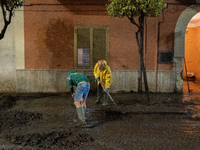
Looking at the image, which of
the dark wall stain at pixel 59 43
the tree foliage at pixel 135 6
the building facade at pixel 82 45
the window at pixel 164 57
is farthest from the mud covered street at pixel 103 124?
the tree foliage at pixel 135 6

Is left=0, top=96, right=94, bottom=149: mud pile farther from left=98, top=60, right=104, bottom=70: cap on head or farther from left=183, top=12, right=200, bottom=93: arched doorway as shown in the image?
left=183, top=12, right=200, bottom=93: arched doorway

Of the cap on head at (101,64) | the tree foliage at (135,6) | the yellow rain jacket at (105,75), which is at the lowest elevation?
the yellow rain jacket at (105,75)

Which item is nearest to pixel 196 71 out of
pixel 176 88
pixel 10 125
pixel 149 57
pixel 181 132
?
pixel 176 88

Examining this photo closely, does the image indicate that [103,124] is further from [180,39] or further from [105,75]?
[180,39]

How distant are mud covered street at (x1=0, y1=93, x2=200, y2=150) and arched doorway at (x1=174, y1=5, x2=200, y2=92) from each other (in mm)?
1318

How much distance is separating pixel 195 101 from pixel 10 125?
6356 mm

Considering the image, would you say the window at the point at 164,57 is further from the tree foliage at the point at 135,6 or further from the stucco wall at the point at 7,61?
the stucco wall at the point at 7,61

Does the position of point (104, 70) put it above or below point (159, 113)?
above

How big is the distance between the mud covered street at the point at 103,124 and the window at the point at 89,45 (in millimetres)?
1895

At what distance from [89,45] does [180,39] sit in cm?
402

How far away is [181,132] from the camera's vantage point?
4941 mm

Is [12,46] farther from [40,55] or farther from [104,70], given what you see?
[104,70]

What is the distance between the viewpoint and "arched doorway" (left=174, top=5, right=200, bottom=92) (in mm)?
9258

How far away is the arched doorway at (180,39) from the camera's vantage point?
9.26 metres
